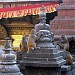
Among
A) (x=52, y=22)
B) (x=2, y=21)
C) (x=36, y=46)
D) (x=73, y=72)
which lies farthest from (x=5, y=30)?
(x=36, y=46)

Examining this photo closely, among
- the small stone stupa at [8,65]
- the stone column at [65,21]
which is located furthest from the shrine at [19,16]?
the small stone stupa at [8,65]

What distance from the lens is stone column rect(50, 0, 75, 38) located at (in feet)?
64.3

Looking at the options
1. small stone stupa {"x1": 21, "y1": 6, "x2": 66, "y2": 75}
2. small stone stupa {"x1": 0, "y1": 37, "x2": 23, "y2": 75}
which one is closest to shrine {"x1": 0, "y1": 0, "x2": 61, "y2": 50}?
small stone stupa {"x1": 21, "y1": 6, "x2": 66, "y2": 75}

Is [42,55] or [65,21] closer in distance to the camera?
[42,55]

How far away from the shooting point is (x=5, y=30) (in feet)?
73.3

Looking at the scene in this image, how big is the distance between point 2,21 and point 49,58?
13.5 metres

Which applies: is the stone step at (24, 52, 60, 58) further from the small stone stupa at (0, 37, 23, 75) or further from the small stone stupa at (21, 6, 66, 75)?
the small stone stupa at (0, 37, 23, 75)

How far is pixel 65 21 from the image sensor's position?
19891 millimetres

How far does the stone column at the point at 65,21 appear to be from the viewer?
19.6 metres

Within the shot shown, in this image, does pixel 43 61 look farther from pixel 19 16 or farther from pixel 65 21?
pixel 19 16

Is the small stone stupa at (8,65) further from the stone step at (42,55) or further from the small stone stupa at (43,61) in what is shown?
the stone step at (42,55)

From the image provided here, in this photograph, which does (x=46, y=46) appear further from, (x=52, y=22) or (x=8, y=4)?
(x=8, y=4)

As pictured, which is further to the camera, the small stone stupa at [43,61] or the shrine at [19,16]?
the shrine at [19,16]

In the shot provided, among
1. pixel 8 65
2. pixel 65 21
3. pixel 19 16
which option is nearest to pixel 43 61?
pixel 8 65
